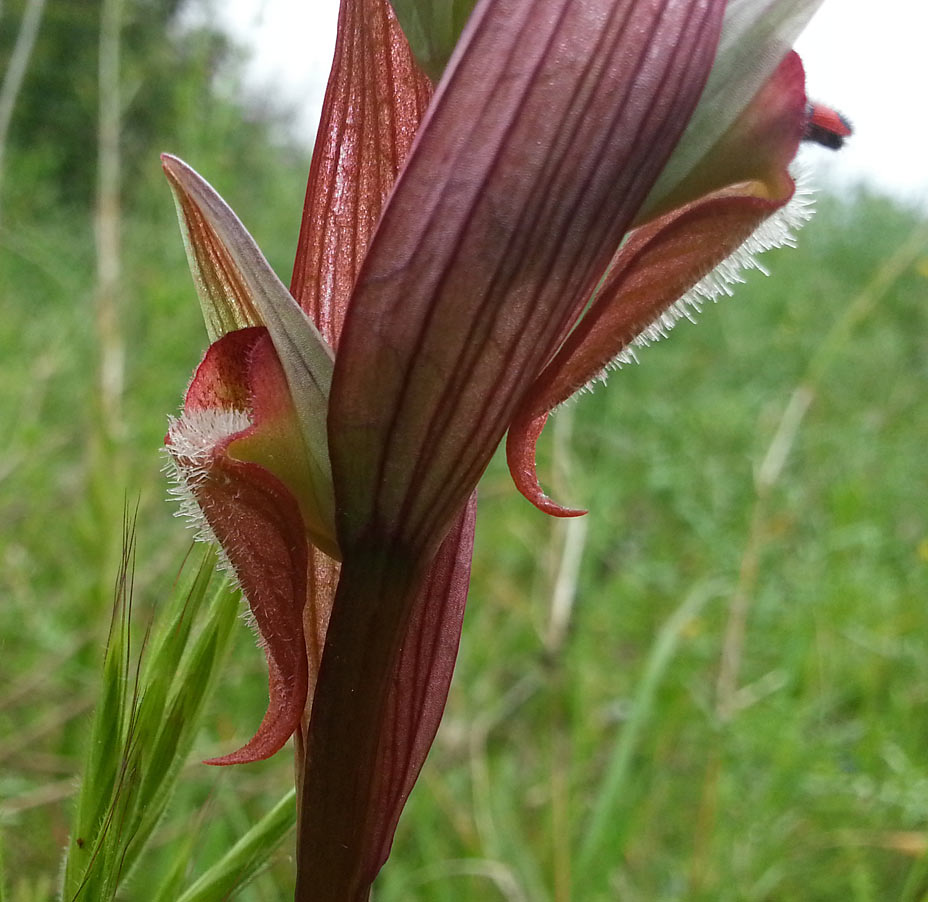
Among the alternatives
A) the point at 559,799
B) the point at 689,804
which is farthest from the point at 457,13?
the point at 689,804

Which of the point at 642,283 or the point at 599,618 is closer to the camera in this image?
the point at 642,283

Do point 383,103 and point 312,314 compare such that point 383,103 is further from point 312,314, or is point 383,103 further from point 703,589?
point 703,589

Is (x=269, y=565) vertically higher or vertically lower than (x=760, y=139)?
lower

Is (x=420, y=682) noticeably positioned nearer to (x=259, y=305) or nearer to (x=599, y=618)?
(x=259, y=305)

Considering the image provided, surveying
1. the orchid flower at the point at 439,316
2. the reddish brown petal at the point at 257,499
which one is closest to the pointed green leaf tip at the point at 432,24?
the orchid flower at the point at 439,316

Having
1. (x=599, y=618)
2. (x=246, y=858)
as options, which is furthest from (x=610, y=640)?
(x=246, y=858)

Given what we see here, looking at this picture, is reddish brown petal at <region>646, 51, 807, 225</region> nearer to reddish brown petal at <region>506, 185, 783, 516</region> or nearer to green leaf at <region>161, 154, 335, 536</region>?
reddish brown petal at <region>506, 185, 783, 516</region>
